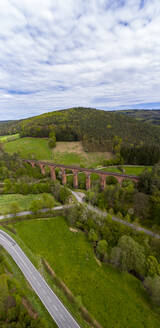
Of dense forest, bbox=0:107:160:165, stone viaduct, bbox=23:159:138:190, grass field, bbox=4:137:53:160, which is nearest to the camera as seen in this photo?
stone viaduct, bbox=23:159:138:190

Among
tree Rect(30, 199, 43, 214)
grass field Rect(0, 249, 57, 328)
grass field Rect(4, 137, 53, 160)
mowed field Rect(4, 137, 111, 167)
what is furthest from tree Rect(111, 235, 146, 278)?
grass field Rect(4, 137, 53, 160)

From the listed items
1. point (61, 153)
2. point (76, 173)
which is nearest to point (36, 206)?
point (76, 173)

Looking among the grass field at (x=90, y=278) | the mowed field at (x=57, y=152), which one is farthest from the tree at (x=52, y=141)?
the grass field at (x=90, y=278)

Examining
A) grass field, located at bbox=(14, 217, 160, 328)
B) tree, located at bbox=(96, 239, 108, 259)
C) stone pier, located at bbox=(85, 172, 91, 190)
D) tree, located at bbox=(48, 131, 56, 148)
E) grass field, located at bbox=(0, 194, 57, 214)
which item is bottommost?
grass field, located at bbox=(14, 217, 160, 328)

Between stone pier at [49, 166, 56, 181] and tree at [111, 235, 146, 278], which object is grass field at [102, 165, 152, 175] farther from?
tree at [111, 235, 146, 278]

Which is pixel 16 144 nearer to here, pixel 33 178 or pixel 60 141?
pixel 60 141

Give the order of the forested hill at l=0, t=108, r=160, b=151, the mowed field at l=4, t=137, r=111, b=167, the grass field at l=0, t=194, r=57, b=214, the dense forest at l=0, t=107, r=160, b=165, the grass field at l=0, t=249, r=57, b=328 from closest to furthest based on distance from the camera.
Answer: the grass field at l=0, t=249, r=57, b=328 → the grass field at l=0, t=194, r=57, b=214 → the dense forest at l=0, t=107, r=160, b=165 → the mowed field at l=4, t=137, r=111, b=167 → the forested hill at l=0, t=108, r=160, b=151

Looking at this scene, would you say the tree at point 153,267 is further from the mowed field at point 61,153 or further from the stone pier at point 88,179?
the mowed field at point 61,153
